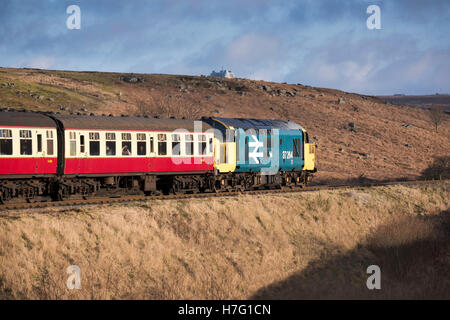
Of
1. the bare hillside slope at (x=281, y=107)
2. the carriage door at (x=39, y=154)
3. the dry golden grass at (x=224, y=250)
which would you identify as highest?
the bare hillside slope at (x=281, y=107)

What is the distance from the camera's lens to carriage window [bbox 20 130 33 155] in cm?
2057

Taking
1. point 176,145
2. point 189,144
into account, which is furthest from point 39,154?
point 189,144

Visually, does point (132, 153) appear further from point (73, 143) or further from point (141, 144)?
point (73, 143)

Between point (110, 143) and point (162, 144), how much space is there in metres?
2.97

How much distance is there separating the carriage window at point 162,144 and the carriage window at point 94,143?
3379 mm

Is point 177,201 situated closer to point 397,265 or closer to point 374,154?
point 397,265

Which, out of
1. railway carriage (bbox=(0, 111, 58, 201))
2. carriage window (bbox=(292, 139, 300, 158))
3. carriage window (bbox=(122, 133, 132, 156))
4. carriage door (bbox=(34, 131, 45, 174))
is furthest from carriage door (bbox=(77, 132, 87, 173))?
carriage window (bbox=(292, 139, 300, 158))

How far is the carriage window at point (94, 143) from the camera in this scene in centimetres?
2264

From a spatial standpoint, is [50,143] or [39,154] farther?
[50,143]

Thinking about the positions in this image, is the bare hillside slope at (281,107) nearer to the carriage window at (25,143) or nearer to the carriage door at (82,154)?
the carriage door at (82,154)

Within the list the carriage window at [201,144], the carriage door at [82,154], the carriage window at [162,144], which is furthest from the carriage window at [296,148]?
the carriage door at [82,154]

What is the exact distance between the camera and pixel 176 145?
25969 millimetres

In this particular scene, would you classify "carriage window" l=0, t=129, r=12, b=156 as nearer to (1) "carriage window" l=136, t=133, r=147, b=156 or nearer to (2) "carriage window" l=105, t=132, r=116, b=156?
(2) "carriage window" l=105, t=132, r=116, b=156

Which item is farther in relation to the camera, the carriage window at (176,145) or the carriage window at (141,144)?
the carriage window at (176,145)
